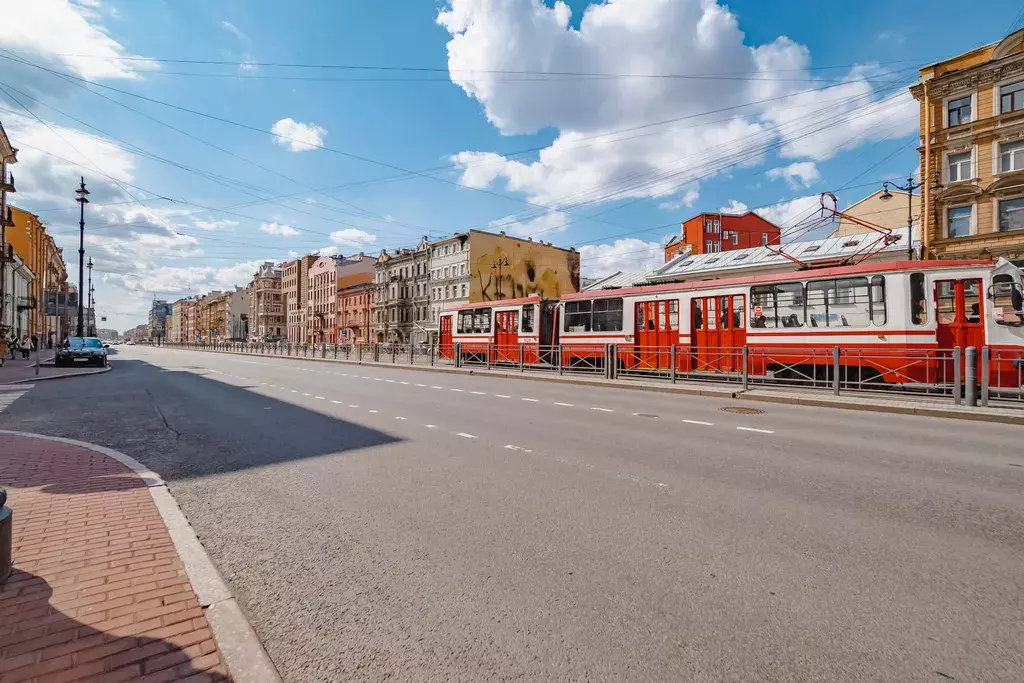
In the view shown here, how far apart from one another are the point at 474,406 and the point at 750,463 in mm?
6653

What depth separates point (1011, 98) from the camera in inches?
1117

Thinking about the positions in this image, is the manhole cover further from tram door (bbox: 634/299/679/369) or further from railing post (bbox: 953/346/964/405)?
tram door (bbox: 634/299/679/369)

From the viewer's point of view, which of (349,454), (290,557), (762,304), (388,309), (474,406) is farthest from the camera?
(388,309)

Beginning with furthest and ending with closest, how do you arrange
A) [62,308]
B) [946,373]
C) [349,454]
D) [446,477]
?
[62,308]
[946,373]
[349,454]
[446,477]

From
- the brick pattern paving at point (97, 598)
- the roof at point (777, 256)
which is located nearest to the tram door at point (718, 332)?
the brick pattern paving at point (97, 598)

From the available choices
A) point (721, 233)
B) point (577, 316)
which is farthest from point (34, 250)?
point (721, 233)

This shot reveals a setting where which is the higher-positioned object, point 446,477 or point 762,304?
point 762,304

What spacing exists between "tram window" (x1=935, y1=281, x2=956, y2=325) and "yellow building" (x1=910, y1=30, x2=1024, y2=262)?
2102cm

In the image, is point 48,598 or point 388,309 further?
point 388,309

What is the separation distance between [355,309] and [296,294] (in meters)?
31.9

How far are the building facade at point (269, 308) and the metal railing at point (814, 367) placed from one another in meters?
106

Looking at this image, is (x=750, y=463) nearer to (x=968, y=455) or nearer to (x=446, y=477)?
(x=968, y=455)

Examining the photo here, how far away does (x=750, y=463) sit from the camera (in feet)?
20.4

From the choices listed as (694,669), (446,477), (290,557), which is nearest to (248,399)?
(446,477)
